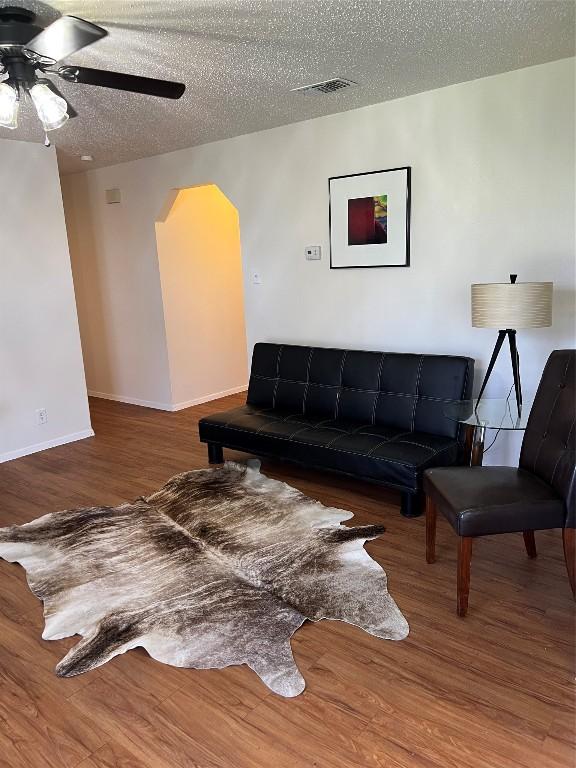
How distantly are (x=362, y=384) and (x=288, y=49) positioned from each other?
2.00m

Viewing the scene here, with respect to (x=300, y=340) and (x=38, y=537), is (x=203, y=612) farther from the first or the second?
(x=300, y=340)

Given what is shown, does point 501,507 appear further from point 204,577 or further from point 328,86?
point 328,86

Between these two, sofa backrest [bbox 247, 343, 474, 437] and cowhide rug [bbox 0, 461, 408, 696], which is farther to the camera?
sofa backrest [bbox 247, 343, 474, 437]

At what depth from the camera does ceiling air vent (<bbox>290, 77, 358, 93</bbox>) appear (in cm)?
318

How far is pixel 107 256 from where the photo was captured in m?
5.85

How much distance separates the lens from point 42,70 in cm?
229

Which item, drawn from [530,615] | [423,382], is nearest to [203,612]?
[530,615]

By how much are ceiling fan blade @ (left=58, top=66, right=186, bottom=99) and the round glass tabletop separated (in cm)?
206

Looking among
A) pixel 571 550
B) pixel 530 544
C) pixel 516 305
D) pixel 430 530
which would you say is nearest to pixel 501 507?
pixel 571 550

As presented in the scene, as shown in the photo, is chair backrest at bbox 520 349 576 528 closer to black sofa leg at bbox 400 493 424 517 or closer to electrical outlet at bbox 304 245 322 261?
black sofa leg at bbox 400 493 424 517

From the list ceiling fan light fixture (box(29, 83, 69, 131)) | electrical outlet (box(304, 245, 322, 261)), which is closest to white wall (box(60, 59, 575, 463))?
electrical outlet (box(304, 245, 322, 261))

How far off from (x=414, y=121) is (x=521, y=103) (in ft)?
2.18

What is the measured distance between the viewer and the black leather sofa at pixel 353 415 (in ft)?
10.5

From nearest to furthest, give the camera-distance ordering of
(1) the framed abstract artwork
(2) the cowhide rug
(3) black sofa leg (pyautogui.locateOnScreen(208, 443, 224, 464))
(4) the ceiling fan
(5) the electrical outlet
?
1. (4) the ceiling fan
2. (2) the cowhide rug
3. (1) the framed abstract artwork
4. (3) black sofa leg (pyautogui.locateOnScreen(208, 443, 224, 464))
5. (5) the electrical outlet
